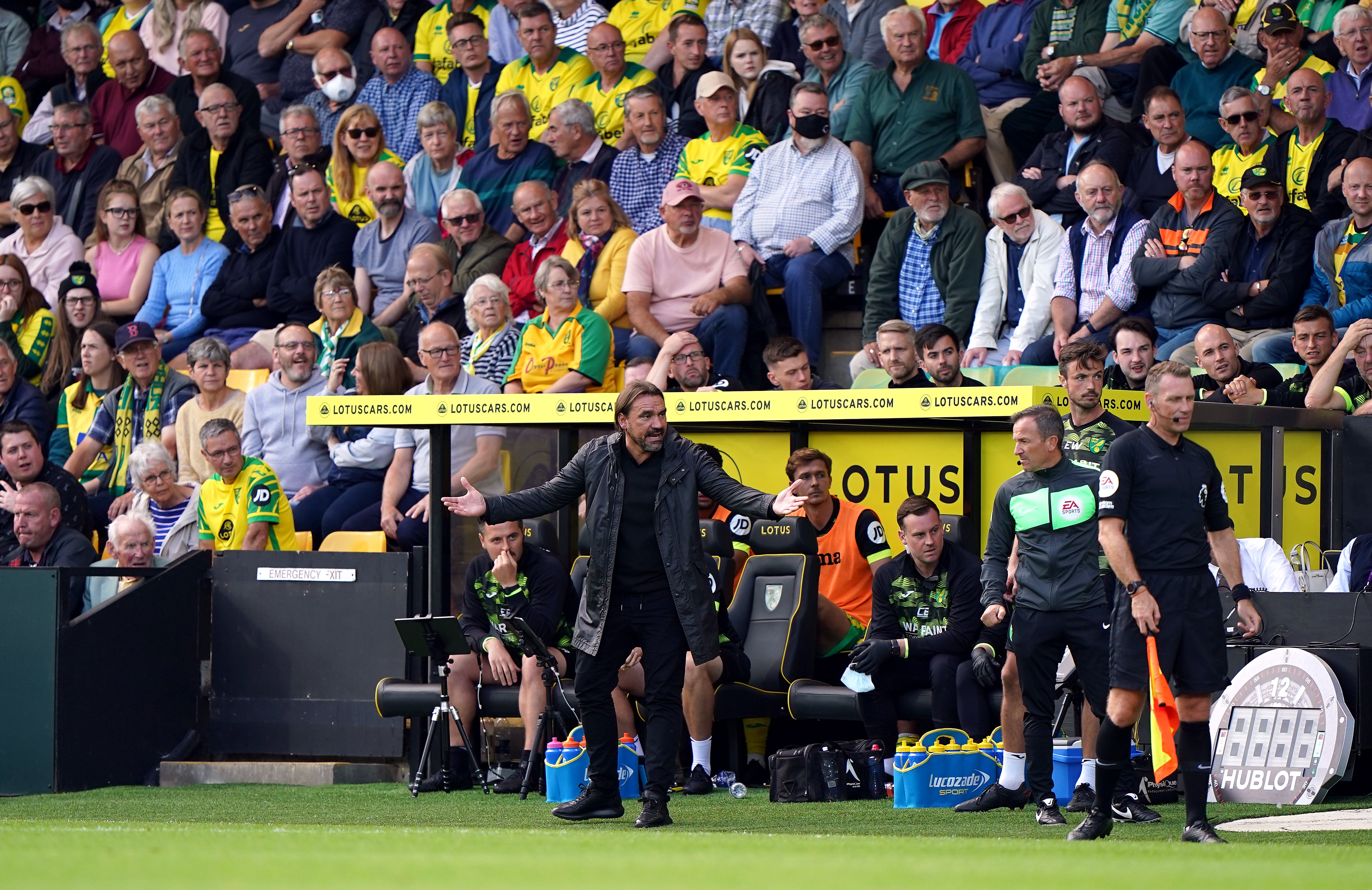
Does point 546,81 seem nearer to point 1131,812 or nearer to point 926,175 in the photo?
point 926,175

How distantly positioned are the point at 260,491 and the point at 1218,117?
6.84 meters

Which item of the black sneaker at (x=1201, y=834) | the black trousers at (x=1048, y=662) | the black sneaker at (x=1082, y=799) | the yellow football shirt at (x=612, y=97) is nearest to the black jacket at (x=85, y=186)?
the yellow football shirt at (x=612, y=97)

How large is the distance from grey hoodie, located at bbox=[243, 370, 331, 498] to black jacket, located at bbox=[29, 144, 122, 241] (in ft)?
14.1

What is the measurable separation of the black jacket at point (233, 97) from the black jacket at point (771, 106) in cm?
465

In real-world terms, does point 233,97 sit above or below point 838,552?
above

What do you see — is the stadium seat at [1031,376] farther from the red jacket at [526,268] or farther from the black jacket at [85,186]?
the black jacket at [85,186]

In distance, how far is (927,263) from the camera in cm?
1243

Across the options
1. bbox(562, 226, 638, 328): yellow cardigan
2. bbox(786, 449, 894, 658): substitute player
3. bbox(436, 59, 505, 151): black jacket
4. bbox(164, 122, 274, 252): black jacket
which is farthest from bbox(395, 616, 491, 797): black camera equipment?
bbox(164, 122, 274, 252): black jacket

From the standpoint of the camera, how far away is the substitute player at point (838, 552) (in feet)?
34.7

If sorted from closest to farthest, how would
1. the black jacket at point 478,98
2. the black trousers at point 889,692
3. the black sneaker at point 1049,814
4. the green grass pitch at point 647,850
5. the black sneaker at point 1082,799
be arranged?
the green grass pitch at point 647,850 → the black sneaker at point 1049,814 → the black sneaker at point 1082,799 → the black trousers at point 889,692 → the black jacket at point 478,98

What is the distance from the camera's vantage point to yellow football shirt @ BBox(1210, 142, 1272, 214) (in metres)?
12.1

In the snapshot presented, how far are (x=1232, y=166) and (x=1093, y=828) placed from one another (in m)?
6.51

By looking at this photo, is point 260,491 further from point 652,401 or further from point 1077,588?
point 1077,588

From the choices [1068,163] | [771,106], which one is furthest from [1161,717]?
[771,106]
